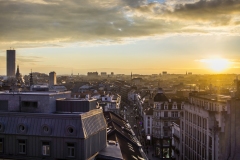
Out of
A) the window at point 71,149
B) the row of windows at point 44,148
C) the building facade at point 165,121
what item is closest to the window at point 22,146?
the row of windows at point 44,148

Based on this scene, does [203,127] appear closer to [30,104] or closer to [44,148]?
[44,148]

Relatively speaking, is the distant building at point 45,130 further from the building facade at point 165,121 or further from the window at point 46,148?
Result: the building facade at point 165,121

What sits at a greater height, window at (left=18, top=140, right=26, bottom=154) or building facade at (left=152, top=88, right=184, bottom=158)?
window at (left=18, top=140, right=26, bottom=154)

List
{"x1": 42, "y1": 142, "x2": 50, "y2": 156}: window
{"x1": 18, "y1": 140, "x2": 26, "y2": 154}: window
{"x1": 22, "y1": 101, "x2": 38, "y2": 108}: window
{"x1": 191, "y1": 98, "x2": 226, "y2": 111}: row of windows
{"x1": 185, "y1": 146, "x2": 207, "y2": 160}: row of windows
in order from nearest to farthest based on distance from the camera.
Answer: {"x1": 42, "y1": 142, "x2": 50, "y2": 156}: window < {"x1": 18, "y1": 140, "x2": 26, "y2": 154}: window < {"x1": 22, "y1": 101, "x2": 38, "y2": 108}: window < {"x1": 191, "y1": 98, "x2": 226, "y2": 111}: row of windows < {"x1": 185, "y1": 146, "x2": 207, "y2": 160}: row of windows

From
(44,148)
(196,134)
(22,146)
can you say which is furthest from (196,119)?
(22,146)

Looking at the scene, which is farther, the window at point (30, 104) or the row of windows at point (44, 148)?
the window at point (30, 104)

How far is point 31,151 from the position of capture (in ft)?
103

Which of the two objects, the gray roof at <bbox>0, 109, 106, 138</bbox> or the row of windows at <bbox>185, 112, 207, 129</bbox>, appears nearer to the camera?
the gray roof at <bbox>0, 109, 106, 138</bbox>

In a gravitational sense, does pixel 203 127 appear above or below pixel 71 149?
below

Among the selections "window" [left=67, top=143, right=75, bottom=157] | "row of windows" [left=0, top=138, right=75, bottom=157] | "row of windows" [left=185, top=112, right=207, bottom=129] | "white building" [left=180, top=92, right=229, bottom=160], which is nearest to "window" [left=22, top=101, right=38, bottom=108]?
"row of windows" [left=0, top=138, right=75, bottom=157]

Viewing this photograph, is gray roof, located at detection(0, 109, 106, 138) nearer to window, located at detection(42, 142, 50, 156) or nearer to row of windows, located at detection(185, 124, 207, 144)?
window, located at detection(42, 142, 50, 156)

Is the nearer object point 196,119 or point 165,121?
point 196,119

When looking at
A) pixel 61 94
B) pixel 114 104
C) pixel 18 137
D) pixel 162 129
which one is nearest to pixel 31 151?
pixel 18 137

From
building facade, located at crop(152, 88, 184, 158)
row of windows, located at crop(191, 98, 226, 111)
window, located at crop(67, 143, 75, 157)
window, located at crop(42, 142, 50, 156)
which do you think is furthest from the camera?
building facade, located at crop(152, 88, 184, 158)
